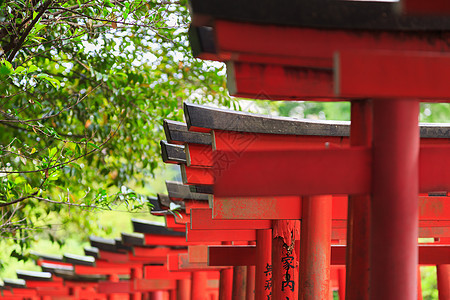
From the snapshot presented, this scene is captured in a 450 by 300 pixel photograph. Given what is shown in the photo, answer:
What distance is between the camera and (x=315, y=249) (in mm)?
4402

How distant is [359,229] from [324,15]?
1.09 metres

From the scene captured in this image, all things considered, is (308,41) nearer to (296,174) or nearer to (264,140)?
(296,174)

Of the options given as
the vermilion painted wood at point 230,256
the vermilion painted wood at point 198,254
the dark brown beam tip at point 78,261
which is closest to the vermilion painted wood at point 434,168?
the vermilion painted wood at point 230,256

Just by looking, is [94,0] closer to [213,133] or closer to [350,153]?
[213,133]

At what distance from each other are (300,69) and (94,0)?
235 centimetres

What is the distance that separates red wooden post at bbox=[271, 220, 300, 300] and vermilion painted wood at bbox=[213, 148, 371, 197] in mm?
2651

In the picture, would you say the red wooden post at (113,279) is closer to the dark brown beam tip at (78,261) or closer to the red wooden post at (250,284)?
the dark brown beam tip at (78,261)

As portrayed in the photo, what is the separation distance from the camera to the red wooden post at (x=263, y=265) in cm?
600

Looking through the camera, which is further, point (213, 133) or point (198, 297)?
point (198, 297)

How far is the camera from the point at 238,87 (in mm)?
2873

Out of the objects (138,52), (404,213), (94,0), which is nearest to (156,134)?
(138,52)

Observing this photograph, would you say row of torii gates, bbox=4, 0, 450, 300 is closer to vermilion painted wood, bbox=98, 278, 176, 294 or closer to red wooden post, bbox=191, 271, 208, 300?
red wooden post, bbox=191, 271, 208, 300

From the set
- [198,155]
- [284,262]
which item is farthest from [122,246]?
[198,155]

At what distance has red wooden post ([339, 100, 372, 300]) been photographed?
3.10 metres
